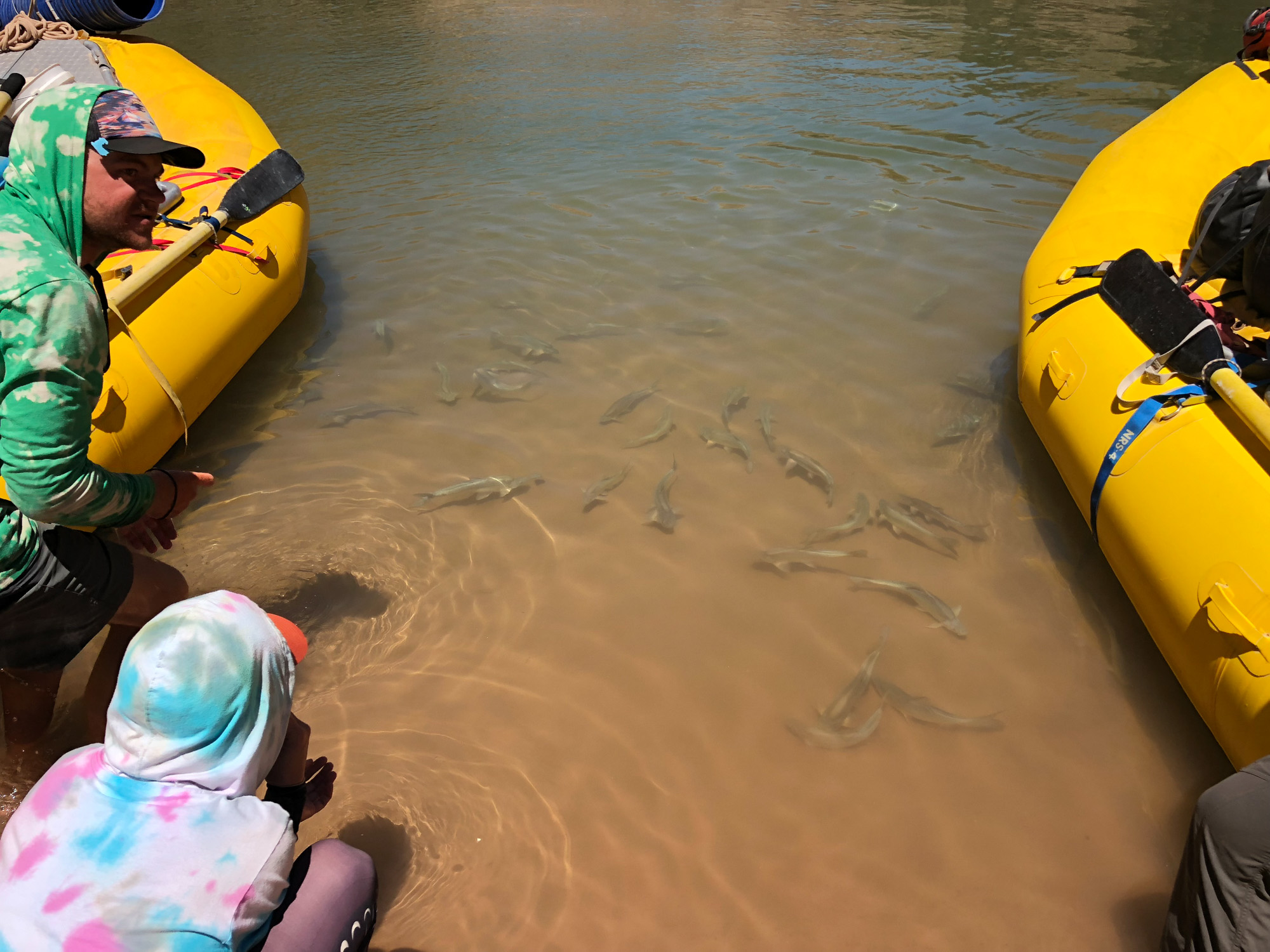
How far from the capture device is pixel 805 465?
4387 millimetres

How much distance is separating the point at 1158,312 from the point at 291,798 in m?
3.94

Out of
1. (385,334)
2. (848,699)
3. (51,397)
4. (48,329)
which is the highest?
(48,329)

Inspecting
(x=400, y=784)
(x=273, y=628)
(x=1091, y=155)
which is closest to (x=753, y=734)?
(x=400, y=784)

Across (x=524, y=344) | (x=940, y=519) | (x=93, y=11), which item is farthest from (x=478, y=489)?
(x=93, y=11)

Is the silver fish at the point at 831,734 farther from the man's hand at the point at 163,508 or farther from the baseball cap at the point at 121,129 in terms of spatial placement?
the baseball cap at the point at 121,129

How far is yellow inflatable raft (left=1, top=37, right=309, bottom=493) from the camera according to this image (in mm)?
3988

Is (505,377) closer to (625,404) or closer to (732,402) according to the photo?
(625,404)

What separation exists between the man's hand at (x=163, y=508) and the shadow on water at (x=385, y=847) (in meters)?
1.17

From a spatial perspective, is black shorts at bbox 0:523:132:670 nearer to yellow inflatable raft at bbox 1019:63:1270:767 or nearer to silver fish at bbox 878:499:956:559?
silver fish at bbox 878:499:956:559

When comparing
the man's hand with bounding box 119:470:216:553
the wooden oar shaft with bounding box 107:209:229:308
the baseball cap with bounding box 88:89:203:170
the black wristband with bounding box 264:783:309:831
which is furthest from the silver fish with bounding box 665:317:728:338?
the black wristband with bounding box 264:783:309:831

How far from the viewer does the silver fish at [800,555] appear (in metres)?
3.84

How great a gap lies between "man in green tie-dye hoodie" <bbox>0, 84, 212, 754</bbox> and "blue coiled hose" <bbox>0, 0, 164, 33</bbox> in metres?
5.66

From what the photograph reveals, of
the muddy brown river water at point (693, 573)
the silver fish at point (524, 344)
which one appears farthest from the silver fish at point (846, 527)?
the silver fish at point (524, 344)

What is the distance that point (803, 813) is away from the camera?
114 inches
